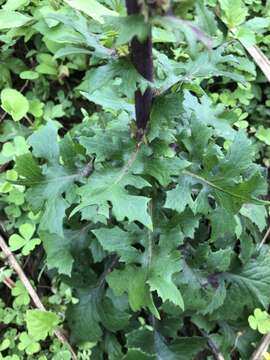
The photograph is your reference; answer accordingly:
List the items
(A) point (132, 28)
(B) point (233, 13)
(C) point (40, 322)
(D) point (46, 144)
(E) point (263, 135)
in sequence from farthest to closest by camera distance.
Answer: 1. (E) point (263, 135)
2. (C) point (40, 322)
3. (B) point (233, 13)
4. (D) point (46, 144)
5. (A) point (132, 28)

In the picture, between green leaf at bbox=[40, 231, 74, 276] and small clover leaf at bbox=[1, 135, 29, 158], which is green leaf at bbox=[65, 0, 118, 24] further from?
green leaf at bbox=[40, 231, 74, 276]

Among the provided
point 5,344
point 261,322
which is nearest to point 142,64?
point 261,322

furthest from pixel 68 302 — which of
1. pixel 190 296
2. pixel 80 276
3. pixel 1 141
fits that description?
pixel 1 141

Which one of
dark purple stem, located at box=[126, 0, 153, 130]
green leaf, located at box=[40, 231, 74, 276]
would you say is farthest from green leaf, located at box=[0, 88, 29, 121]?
dark purple stem, located at box=[126, 0, 153, 130]

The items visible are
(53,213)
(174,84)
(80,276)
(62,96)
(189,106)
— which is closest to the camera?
(174,84)

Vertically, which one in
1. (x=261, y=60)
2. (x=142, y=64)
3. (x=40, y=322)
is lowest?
(x=40, y=322)

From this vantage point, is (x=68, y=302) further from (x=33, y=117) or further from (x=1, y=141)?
(x=33, y=117)

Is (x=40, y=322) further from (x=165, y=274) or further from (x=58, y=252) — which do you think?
(x=165, y=274)
